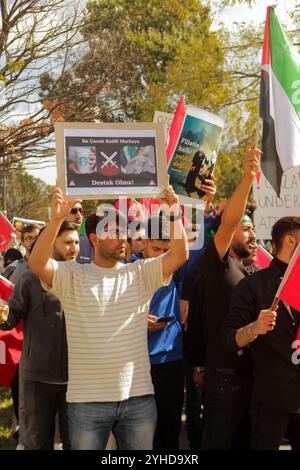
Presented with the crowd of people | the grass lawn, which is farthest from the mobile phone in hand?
the grass lawn

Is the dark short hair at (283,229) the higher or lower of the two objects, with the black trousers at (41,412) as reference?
higher

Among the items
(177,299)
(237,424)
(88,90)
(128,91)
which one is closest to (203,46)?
(128,91)

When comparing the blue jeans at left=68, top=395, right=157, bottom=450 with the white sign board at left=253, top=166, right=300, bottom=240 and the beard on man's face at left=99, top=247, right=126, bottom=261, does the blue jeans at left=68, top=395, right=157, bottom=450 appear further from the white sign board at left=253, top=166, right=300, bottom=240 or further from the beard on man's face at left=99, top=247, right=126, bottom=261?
the white sign board at left=253, top=166, right=300, bottom=240

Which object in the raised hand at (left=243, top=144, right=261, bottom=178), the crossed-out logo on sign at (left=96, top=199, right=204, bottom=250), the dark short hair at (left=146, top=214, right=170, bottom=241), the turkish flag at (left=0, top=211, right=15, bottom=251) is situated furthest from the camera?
the turkish flag at (left=0, top=211, right=15, bottom=251)

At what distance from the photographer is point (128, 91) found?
12.4 m

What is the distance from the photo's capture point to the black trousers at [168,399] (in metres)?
4.93

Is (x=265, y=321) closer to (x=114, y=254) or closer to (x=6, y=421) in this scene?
(x=114, y=254)

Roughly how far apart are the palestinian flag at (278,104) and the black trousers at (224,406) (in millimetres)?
1249

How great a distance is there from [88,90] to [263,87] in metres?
6.21

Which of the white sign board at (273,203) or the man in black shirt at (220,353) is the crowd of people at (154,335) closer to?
the man in black shirt at (220,353)

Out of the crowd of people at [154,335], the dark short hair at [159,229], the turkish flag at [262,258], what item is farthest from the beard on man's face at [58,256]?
the turkish flag at [262,258]

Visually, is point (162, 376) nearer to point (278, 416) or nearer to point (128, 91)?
point (278, 416)

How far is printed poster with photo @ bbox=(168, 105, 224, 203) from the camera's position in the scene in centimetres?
503

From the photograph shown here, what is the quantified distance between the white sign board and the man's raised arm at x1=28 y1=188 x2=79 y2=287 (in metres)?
2.32
